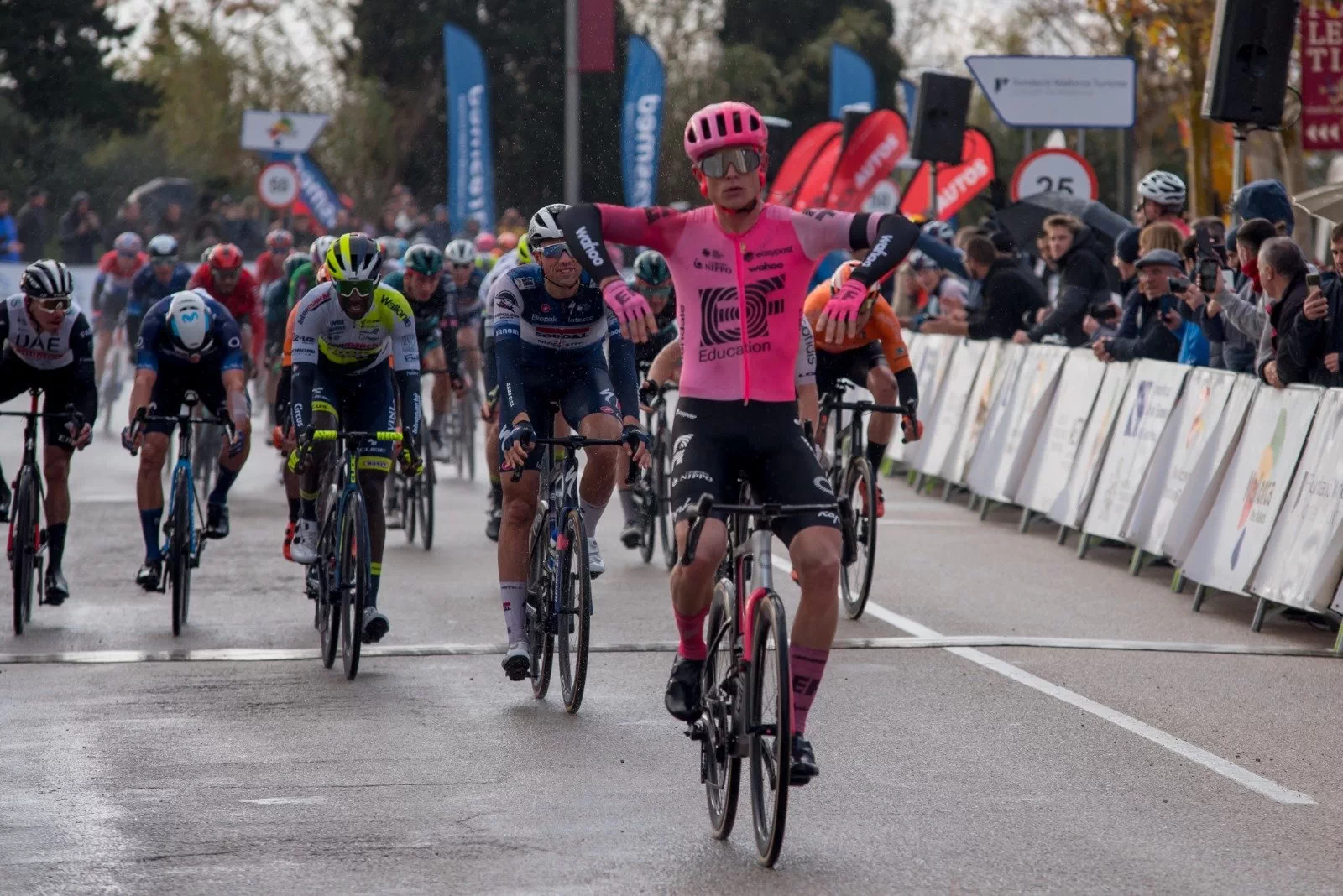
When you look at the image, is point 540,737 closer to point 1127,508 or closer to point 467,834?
point 467,834

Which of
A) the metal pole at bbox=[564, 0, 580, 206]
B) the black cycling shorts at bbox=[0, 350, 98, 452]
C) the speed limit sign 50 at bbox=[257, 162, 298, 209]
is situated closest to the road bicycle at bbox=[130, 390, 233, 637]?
the black cycling shorts at bbox=[0, 350, 98, 452]

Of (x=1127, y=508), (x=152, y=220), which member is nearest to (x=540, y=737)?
(x=1127, y=508)

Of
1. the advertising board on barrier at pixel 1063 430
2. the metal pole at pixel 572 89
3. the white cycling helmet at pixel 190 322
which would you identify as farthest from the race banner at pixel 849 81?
the white cycling helmet at pixel 190 322

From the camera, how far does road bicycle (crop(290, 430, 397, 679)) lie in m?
9.45

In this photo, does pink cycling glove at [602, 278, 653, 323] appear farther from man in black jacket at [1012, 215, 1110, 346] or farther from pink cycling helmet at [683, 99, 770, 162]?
man in black jacket at [1012, 215, 1110, 346]

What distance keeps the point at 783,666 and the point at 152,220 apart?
46.3 metres

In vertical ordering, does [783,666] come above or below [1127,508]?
above

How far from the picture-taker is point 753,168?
265 inches

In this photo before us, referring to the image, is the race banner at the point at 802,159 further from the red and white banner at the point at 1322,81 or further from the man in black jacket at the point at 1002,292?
the man in black jacket at the point at 1002,292

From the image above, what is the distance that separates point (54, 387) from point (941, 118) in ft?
34.7

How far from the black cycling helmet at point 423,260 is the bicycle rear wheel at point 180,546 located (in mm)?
2760

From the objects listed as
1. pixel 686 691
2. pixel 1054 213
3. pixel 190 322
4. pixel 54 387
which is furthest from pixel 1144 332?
pixel 686 691

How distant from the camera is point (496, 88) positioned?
66.0 meters

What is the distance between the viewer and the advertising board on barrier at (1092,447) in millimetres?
14117
